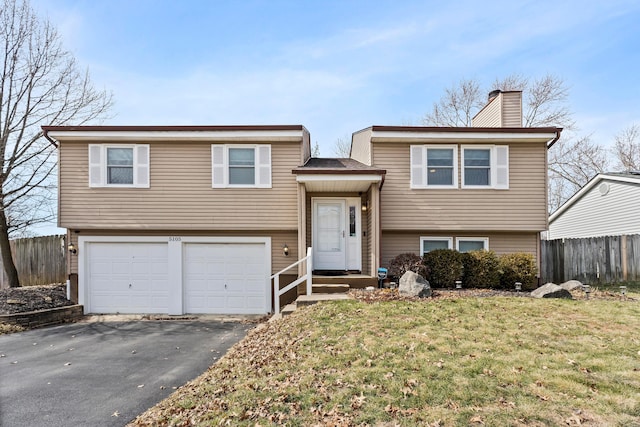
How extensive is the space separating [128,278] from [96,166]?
3.57m

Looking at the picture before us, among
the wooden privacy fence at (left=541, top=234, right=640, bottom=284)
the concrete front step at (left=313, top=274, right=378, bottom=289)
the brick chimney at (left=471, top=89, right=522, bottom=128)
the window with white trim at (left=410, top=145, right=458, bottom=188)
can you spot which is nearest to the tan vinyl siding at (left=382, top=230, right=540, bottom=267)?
the window with white trim at (left=410, top=145, right=458, bottom=188)

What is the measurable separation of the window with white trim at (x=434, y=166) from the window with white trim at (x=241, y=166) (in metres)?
4.51

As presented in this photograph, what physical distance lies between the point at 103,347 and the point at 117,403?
3.50 metres

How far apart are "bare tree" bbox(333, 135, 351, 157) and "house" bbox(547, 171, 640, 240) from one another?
1403cm

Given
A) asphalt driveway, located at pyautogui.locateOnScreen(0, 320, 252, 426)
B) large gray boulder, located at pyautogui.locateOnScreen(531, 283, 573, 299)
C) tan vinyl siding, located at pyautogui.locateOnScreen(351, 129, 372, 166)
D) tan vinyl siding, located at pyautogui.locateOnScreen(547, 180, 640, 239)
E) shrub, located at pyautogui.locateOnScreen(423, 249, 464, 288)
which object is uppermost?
tan vinyl siding, located at pyautogui.locateOnScreen(351, 129, 372, 166)

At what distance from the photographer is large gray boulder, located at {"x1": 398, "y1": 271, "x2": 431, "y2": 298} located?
8.68 metres

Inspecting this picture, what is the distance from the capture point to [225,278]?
11.7 m

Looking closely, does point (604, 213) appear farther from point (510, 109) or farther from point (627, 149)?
point (627, 149)

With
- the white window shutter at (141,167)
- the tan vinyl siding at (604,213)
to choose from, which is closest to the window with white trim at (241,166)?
the white window shutter at (141,167)

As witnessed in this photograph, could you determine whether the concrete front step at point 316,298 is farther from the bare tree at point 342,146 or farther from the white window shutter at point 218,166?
the bare tree at point 342,146

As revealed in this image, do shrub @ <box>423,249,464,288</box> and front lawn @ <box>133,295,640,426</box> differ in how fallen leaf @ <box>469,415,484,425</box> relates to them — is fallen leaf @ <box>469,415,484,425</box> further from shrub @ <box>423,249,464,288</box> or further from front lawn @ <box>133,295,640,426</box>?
shrub @ <box>423,249,464,288</box>

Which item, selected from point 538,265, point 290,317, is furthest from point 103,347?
point 538,265

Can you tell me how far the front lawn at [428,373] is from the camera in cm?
385

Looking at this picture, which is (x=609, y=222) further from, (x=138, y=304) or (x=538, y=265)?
(x=138, y=304)
